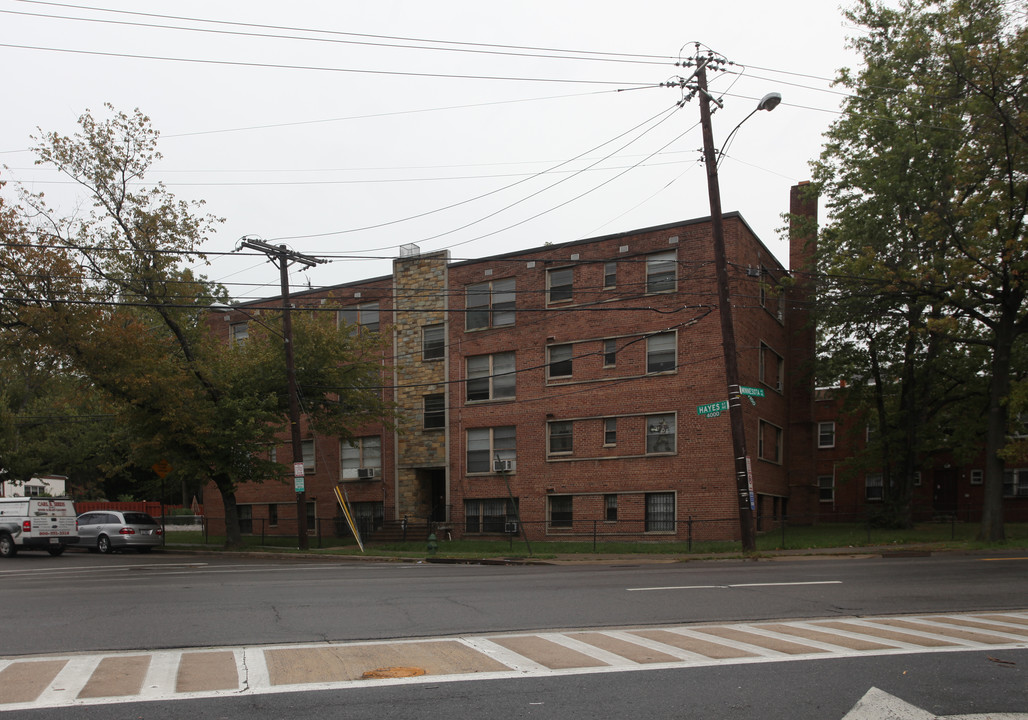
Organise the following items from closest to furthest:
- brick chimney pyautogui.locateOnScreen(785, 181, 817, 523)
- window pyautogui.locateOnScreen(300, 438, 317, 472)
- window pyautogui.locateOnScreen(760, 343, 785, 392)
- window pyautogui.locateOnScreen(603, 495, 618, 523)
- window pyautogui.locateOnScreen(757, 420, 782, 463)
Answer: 1. window pyautogui.locateOnScreen(603, 495, 618, 523)
2. window pyautogui.locateOnScreen(757, 420, 782, 463)
3. window pyautogui.locateOnScreen(760, 343, 785, 392)
4. brick chimney pyautogui.locateOnScreen(785, 181, 817, 523)
5. window pyautogui.locateOnScreen(300, 438, 317, 472)

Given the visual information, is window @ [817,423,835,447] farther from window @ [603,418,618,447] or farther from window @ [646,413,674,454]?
window @ [603,418,618,447]

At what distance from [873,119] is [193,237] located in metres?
25.0

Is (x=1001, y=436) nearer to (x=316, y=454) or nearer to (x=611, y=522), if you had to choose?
(x=611, y=522)

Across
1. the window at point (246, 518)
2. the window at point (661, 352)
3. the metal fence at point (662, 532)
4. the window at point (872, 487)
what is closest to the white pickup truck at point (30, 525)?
the metal fence at point (662, 532)

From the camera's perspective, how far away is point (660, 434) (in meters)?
30.1

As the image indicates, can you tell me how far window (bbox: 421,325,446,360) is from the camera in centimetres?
3619

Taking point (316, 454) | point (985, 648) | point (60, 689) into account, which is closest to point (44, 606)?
point (60, 689)

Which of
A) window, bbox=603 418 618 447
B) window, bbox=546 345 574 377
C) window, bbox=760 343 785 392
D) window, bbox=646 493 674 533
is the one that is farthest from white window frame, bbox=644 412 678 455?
window, bbox=760 343 785 392

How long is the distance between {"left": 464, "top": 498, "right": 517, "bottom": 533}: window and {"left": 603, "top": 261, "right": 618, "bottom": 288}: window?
9576mm

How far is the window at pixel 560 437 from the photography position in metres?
32.2

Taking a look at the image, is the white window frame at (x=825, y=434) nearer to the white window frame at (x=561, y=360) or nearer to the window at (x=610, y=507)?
the window at (x=610, y=507)

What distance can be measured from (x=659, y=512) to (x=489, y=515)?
774cm

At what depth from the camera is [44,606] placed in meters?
12.9

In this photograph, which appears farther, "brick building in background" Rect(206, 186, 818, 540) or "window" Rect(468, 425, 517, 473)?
"window" Rect(468, 425, 517, 473)
